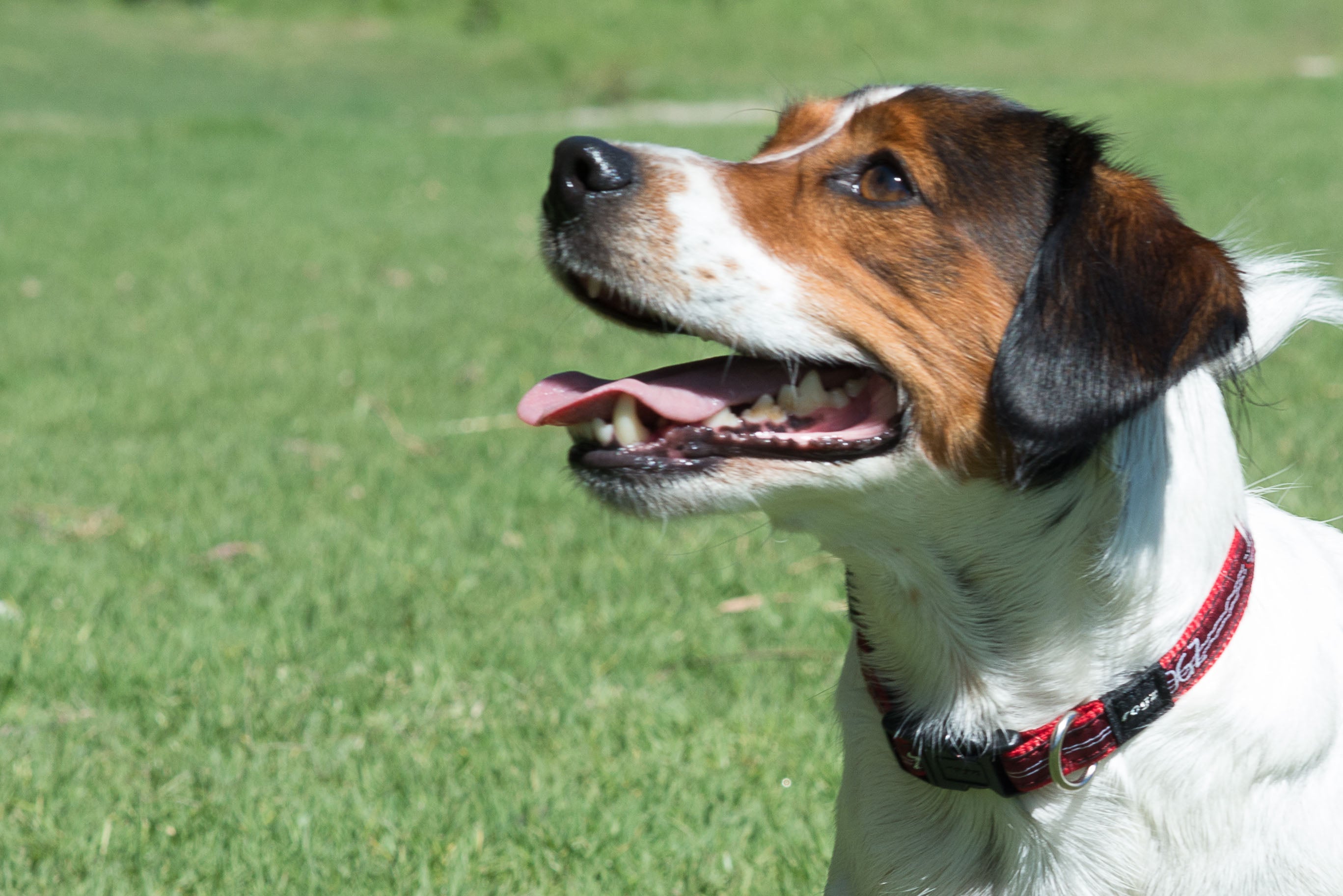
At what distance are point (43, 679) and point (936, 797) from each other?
2921mm

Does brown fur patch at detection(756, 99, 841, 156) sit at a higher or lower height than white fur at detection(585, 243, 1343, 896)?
higher

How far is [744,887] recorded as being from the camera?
10.4 ft

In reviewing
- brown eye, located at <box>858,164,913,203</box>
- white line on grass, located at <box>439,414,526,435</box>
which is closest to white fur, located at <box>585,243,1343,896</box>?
brown eye, located at <box>858,164,913,203</box>

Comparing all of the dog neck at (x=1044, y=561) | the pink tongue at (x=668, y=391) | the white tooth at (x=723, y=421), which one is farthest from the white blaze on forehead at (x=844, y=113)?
the dog neck at (x=1044, y=561)

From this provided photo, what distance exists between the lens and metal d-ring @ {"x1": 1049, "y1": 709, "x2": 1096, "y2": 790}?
7.49 feet

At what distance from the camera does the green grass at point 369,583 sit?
3369mm

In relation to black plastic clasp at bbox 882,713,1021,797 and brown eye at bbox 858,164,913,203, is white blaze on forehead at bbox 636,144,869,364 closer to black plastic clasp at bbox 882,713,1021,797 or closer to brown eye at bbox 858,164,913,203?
brown eye at bbox 858,164,913,203

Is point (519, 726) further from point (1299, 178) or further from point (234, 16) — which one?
point (234, 16)

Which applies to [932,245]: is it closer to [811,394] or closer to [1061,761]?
[811,394]

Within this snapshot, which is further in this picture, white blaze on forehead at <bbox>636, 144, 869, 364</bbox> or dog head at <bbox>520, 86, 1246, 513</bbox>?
white blaze on forehead at <bbox>636, 144, 869, 364</bbox>

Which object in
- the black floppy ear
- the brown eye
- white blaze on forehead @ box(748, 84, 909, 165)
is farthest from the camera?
white blaze on forehead @ box(748, 84, 909, 165)

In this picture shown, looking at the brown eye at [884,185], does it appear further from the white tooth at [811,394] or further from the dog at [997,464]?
the white tooth at [811,394]

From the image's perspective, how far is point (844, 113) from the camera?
2.74m

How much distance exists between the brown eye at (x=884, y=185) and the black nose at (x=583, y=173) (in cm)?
44
